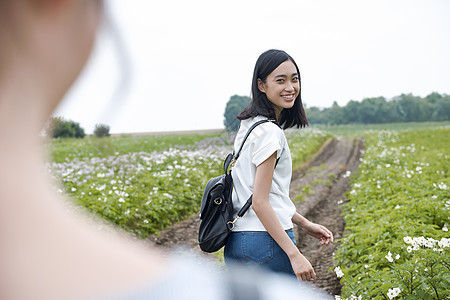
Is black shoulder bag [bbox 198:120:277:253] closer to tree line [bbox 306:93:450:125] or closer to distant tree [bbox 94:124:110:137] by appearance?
distant tree [bbox 94:124:110:137]

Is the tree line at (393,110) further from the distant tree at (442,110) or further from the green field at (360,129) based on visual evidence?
the green field at (360,129)

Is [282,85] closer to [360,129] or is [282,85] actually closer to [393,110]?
[360,129]

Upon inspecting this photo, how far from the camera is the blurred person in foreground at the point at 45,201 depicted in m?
0.37

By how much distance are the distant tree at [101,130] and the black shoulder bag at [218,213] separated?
3.93 feet

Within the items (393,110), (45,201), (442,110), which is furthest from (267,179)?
(442,110)

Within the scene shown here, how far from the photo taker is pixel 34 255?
0.36 meters

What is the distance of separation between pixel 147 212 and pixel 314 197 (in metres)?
3.68

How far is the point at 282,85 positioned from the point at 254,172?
1.51 feet

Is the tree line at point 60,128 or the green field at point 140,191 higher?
the tree line at point 60,128

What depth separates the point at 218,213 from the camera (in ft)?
5.84

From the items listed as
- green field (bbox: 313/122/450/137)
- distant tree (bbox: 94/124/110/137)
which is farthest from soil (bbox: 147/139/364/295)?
green field (bbox: 313/122/450/137)

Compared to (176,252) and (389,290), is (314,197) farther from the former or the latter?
(176,252)

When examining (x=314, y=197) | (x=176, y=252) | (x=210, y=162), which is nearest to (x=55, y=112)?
(x=176, y=252)

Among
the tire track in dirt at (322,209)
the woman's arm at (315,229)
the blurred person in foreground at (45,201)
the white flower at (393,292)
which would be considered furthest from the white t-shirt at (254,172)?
the tire track in dirt at (322,209)
